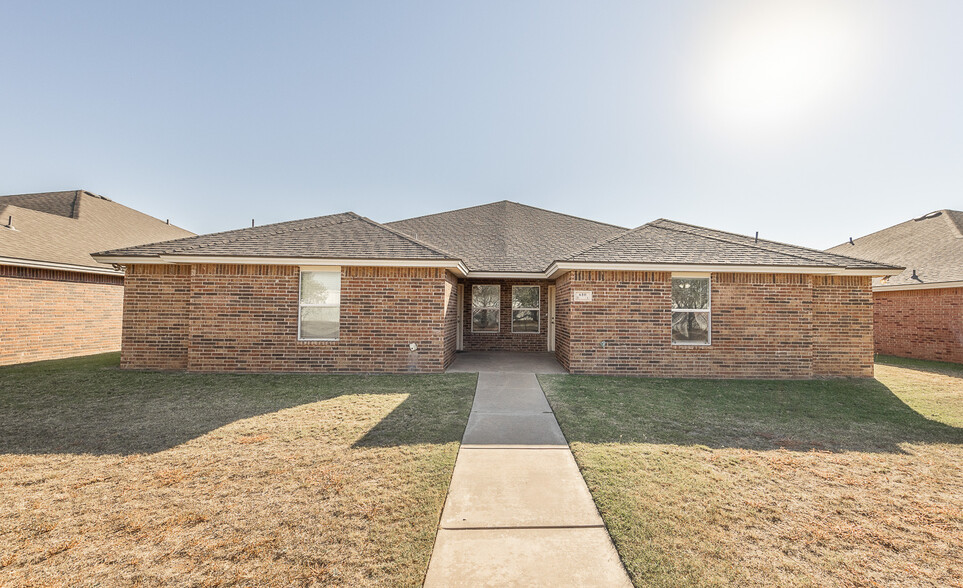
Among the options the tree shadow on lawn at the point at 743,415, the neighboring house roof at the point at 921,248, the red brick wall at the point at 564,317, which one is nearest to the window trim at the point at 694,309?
the tree shadow on lawn at the point at 743,415

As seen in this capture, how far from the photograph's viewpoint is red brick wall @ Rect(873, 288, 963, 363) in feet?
37.4

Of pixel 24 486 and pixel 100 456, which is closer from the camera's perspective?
pixel 24 486

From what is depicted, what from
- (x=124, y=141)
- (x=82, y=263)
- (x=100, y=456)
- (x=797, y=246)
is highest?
(x=124, y=141)

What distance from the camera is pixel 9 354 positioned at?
9898 millimetres

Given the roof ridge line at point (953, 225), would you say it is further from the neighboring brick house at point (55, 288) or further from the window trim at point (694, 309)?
the neighboring brick house at point (55, 288)

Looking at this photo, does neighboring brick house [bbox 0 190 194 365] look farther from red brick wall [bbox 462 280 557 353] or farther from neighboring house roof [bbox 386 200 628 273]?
red brick wall [bbox 462 280 557 353]

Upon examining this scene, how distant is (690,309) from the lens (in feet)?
29.6

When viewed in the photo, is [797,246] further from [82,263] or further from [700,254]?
[82,263]

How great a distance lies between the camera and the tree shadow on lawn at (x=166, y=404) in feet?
15.4

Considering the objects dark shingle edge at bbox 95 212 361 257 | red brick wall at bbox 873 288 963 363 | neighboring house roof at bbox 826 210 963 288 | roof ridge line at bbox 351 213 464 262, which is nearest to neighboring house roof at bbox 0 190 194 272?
dark shingle edge at bbox 95 212 361 257

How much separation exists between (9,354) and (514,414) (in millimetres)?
13637

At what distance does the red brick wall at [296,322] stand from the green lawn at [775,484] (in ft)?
12.4

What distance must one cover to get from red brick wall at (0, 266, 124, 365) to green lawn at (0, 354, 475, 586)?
17.5 feet

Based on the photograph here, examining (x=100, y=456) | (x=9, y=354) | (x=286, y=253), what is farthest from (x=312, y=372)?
(x=9, y=354)
